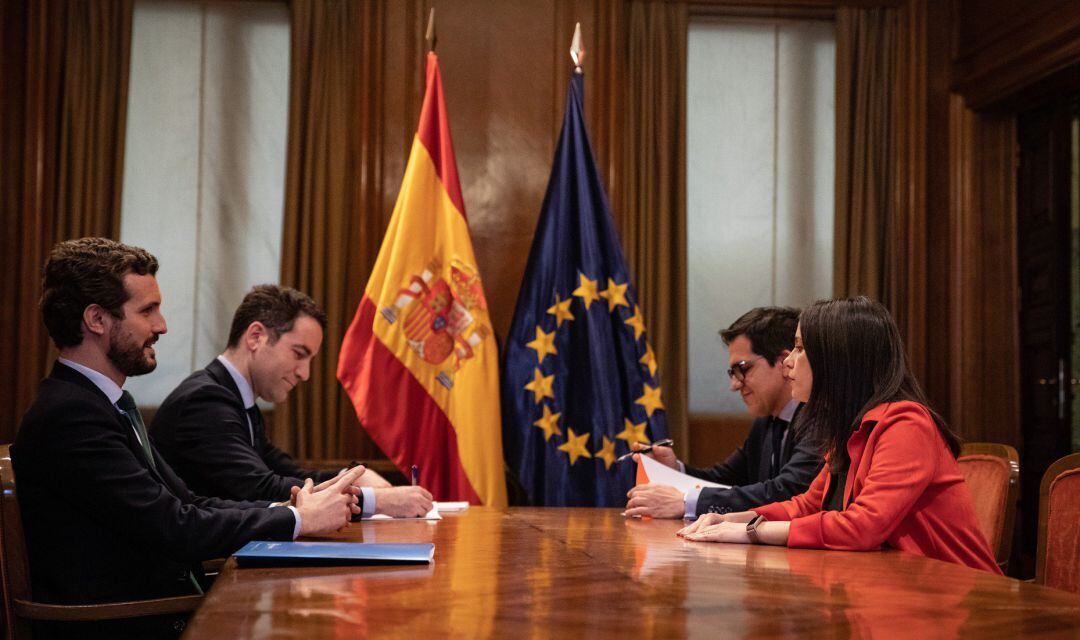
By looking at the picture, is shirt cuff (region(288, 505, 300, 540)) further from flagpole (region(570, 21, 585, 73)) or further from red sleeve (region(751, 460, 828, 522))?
flagpole (region(570, 21, 585, 73))

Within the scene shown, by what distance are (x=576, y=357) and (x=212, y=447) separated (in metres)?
1.85

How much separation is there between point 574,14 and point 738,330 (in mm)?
2211

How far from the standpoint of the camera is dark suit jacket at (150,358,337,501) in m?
2.83

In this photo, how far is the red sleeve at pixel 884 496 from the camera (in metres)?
2.04

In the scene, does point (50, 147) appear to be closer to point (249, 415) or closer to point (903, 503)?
point (249, 415)

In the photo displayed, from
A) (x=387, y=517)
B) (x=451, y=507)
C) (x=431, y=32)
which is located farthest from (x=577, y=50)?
(x=387, y=517)

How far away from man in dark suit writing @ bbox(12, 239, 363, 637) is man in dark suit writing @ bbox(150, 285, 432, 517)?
0.50 metres

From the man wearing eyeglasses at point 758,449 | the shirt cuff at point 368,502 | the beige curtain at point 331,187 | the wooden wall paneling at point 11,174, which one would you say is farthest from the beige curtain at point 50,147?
the man wearing eyeglasses at point 758,449

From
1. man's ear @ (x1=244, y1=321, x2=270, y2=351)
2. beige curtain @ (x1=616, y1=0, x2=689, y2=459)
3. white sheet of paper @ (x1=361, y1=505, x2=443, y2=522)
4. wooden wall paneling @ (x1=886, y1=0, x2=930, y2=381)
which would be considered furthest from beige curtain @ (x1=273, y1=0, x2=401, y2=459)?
wooden wall paneling @ (x1=886, y1=0, x2=930, y2=381)

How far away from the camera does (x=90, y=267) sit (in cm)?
Result: 227

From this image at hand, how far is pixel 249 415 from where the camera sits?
3211mm

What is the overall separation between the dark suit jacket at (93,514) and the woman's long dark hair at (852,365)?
1206mm

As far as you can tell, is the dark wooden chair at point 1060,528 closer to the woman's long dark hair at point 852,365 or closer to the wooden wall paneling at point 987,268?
the woman's long dark hair at point 852,365

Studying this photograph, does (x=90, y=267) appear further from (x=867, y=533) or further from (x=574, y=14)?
(x=574, y=14)
